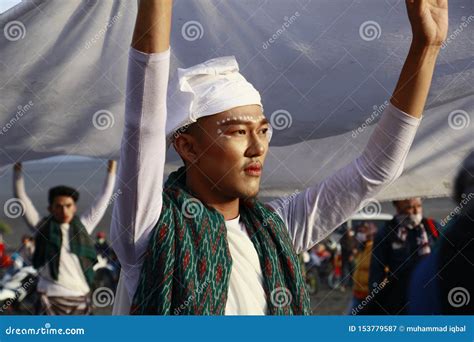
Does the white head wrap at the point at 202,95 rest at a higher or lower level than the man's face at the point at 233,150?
higher

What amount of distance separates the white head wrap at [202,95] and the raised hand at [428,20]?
454mm

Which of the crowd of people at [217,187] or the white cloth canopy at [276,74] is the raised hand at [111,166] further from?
the crowd of people at [217,187]

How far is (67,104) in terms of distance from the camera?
3809 millimetres

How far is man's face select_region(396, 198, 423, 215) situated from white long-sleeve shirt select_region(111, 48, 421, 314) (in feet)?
9.96

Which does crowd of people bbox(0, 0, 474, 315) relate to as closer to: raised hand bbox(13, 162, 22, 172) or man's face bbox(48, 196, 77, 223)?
raised hand bbox(13, 162, 22, 172)

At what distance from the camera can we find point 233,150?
2.57m

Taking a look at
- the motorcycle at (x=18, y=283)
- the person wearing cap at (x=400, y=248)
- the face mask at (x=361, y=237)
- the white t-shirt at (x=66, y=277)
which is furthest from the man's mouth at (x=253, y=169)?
the face mask at (x=361, y=237)

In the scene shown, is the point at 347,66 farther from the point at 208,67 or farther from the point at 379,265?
the point at 379,265

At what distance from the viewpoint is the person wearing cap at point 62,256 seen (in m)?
5.23

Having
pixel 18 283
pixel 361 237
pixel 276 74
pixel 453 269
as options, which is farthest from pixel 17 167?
pixel 361 237

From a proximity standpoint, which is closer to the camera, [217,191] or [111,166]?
[217,191]

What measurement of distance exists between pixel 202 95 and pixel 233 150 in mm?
168

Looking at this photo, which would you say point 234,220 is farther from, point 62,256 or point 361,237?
point 361,237
